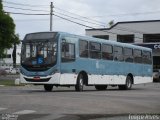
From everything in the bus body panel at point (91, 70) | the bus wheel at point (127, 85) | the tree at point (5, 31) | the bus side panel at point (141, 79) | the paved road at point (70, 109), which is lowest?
the paved road at point (70, 109)

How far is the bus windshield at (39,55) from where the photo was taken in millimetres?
27172

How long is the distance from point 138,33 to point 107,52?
→ 146 ft

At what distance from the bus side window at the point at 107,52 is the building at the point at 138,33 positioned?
40.5m

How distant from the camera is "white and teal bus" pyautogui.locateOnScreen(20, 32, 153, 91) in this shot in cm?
2719

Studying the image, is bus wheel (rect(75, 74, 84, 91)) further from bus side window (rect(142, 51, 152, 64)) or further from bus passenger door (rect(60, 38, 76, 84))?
bus side window (rect(142, 51, 152, 64))

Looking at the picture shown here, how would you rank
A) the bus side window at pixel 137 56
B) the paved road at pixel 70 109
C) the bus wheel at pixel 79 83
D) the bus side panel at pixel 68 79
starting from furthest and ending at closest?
the bus side window at pixel 137 56 < the bus wheel at pixel 79 83 < the bus side panel at pixel 68 79 < the paved road at pixel 70 109

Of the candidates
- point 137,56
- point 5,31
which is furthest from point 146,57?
point 5,31

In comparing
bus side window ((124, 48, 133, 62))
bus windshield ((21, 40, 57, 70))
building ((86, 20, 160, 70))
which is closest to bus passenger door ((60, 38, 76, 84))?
bus windshield ((21, 40, 57, 70))

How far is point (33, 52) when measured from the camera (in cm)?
2772

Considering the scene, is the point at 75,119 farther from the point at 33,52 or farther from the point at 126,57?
the point at 126,57

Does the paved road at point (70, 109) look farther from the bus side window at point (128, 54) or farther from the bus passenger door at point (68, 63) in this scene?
the bus side window at point (128, 54)

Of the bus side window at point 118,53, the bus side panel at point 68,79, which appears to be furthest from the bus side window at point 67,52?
the bus side window at point 118,53

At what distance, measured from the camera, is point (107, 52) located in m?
32.7

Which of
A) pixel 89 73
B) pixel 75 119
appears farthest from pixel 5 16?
pixel 75 119
